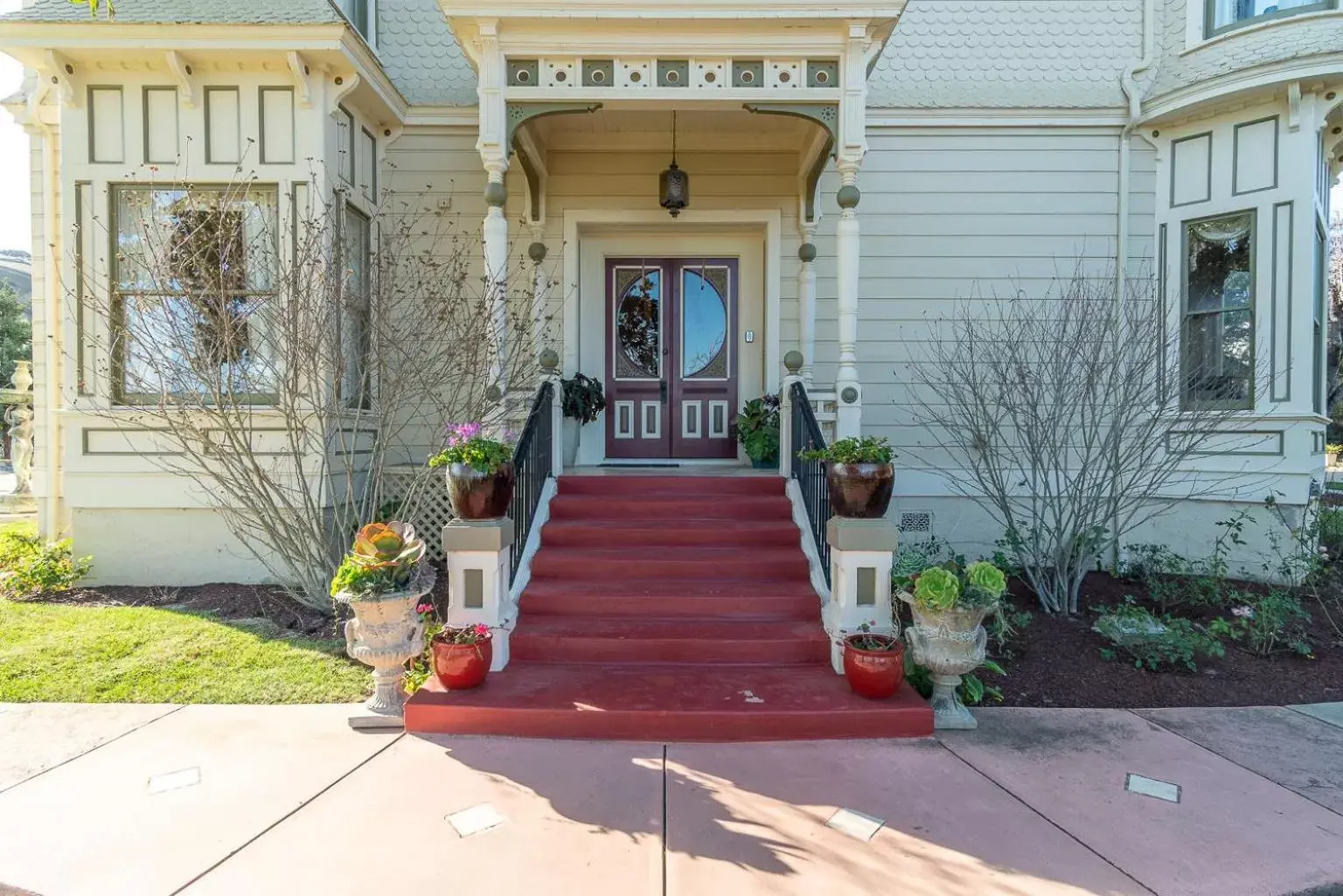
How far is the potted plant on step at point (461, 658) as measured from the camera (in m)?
3.81

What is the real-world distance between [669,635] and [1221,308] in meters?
5.97

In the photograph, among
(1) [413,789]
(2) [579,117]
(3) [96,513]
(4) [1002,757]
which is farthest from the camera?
(2) [579,117]

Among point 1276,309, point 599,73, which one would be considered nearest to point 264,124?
point 599,73

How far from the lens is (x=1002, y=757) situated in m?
3.43

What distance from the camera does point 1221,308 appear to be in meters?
6.61

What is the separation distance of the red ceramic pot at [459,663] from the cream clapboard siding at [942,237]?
4.43 m

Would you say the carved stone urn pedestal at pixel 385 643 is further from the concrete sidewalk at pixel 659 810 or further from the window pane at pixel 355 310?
the window pane at pixel 355 310

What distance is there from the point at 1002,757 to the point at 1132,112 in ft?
20.6

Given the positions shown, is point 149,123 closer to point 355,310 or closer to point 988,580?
point 355,310

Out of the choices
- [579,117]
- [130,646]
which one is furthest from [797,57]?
[130,646]

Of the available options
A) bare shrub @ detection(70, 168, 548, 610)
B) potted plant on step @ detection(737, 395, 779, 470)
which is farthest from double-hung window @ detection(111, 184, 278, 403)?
potted plant on step @ detection(737, 395, 779, 470)

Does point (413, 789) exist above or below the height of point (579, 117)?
below

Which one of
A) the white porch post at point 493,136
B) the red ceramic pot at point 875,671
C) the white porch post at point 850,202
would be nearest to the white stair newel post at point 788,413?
the white porch post at point 850,202

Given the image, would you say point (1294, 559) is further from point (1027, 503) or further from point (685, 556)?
point (685, 556)
